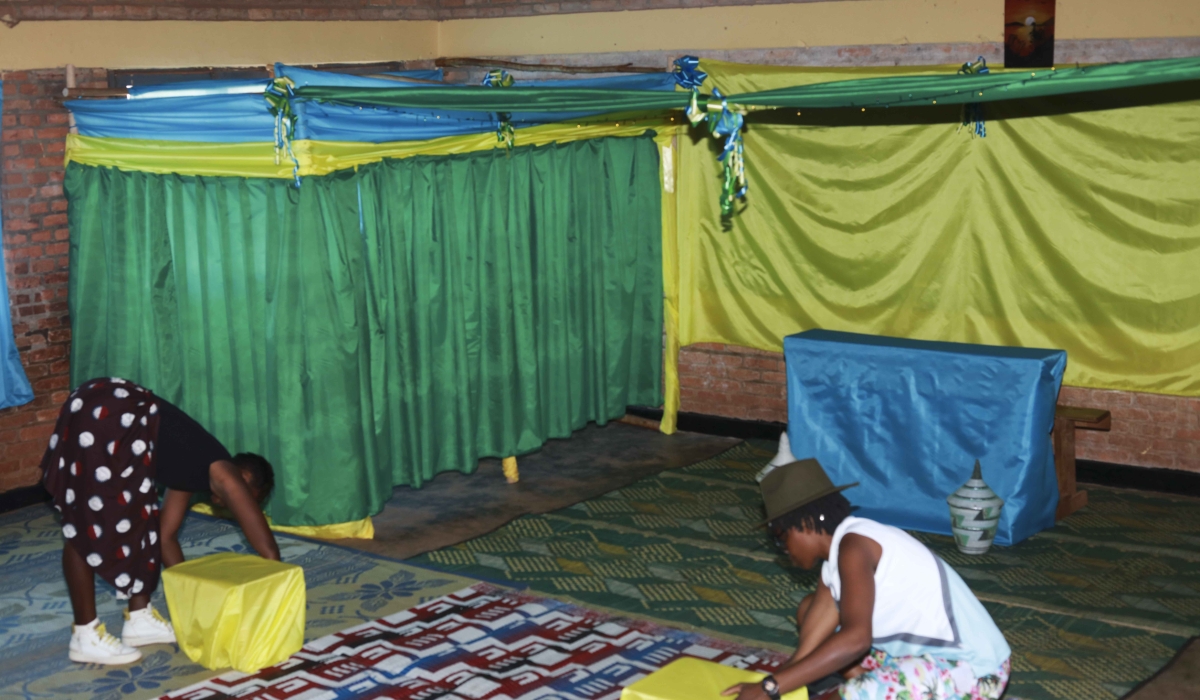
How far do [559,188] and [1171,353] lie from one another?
3.20m

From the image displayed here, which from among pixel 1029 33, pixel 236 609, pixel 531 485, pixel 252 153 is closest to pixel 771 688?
pixel 236 609

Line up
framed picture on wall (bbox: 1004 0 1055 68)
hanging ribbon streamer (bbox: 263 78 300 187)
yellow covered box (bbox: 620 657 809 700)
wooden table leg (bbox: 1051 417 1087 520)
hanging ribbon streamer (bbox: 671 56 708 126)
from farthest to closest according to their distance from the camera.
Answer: hanging ribbon streamer (bbox: 671 56 708 126)
framed picture on wall (bbox: 1004 0 1055 68)
wooden table leg (bbox: 1051 417 1087 520)
hanging ribbon streamer (bbox: 263 78 300 187)
yellow covered box (bbox: 620 657 809 700)

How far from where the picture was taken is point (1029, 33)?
6.68 metres

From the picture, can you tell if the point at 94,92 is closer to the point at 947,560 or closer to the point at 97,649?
the point at 97,649

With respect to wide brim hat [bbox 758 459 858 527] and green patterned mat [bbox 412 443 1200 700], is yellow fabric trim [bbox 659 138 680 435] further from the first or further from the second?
wide brim hat [bbox 758 459 858 527]

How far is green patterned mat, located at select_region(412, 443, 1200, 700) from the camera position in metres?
4.95

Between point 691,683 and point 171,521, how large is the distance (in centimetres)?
238

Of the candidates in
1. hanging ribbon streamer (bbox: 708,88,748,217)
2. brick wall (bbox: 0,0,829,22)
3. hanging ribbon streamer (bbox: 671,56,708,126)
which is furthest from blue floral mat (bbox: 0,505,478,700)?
hanging ribbon streamer (bbox: 671,56,708,126)

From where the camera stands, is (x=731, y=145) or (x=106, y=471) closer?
(x=106, y=471)

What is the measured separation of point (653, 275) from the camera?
793 centimetres

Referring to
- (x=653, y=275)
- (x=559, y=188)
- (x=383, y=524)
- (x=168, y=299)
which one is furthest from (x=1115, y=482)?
(x=168, y=299)

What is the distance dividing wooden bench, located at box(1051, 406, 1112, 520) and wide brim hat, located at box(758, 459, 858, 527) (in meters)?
3.14

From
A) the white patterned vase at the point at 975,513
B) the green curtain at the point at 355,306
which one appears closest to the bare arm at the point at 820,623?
the white patterned vase at the point at 975,513

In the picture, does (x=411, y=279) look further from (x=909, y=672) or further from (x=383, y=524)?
(x=909, y=672)
